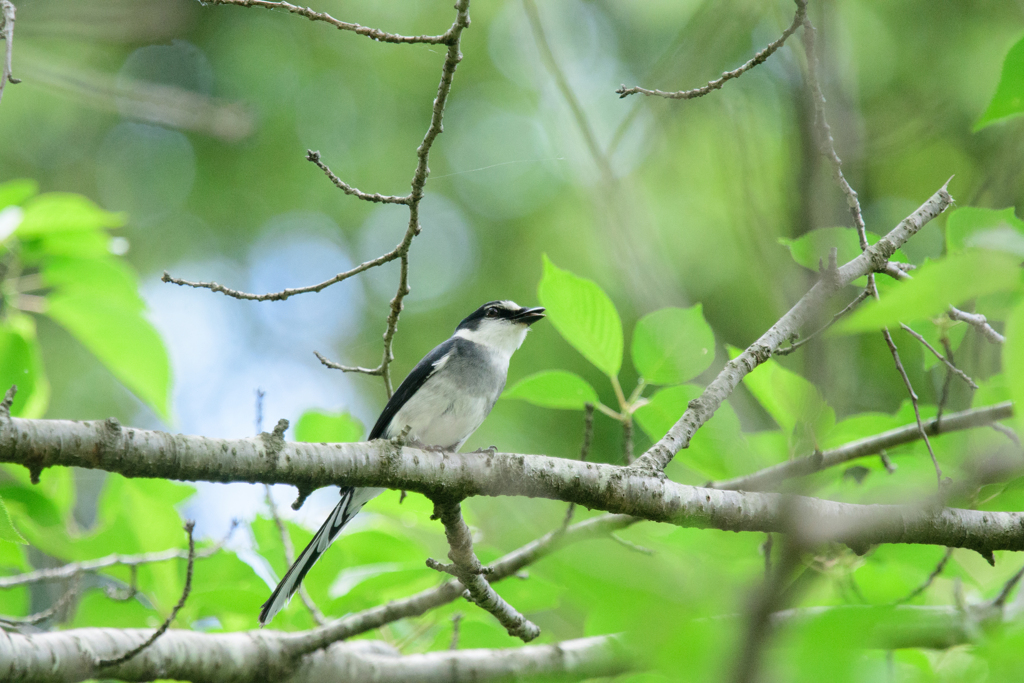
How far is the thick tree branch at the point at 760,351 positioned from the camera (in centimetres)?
255

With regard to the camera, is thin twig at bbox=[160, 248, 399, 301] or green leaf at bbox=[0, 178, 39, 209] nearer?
thin twig at bbox=[160, 248, 399, 301]

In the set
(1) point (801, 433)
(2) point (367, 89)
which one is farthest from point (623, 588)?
(2) point (367, 89)

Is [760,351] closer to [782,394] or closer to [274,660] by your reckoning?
[782,394]

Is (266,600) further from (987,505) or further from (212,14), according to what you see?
(212,14)

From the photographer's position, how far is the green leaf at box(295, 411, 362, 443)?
3371 mm

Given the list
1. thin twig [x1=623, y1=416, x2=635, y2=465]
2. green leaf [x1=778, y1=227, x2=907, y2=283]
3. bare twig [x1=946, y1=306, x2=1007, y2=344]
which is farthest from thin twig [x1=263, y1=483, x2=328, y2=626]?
bare twig [x1=946, y1=306, x2=1007, y2=344]

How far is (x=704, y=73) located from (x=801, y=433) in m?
1.22

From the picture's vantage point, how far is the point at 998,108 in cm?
180

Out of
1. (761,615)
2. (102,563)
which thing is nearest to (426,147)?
(761,615)

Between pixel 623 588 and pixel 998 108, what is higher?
pixel 998 108

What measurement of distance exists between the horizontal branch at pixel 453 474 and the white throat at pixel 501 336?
7.95 feet

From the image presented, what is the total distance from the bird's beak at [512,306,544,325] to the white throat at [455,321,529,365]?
0.04m

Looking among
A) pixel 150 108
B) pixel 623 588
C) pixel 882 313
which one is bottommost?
pixel 623 588

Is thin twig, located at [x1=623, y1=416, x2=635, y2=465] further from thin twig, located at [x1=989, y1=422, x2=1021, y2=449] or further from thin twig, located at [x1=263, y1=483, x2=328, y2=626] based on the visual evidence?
thin twig, located at [x1=263, y1=483, x2=328, y2=626]
